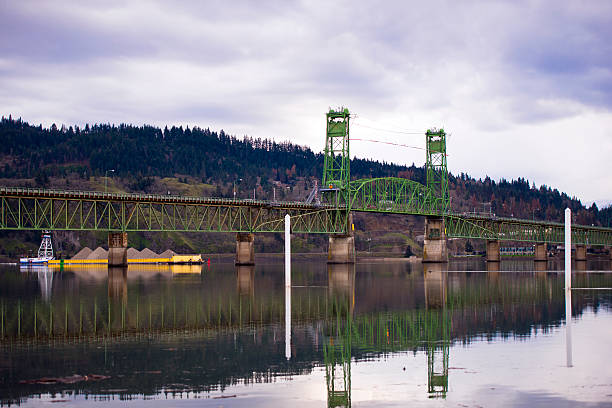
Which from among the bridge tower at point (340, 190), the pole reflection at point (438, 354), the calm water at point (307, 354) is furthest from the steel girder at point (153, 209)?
the pole reflection at point (438, 354)

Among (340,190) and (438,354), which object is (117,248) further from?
(438,354)

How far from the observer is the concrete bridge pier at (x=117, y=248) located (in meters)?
138

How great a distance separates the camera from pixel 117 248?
13938 centimetres

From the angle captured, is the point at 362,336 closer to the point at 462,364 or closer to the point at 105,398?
the point at 462,364

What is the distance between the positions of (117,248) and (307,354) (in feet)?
374

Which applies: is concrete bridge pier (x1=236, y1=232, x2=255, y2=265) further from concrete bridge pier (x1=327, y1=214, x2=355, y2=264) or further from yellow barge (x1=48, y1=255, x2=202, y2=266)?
yellow barge (x1=48, y1=255, x2=202, y2=266)

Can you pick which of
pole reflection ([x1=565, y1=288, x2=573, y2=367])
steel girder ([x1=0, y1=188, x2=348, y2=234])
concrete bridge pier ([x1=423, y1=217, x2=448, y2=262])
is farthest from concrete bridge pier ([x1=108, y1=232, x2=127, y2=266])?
pole reflection ([x1=565, y1=288, x2=573, y2=367])

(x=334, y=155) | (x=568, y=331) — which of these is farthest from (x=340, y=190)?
(x=568, y=331)

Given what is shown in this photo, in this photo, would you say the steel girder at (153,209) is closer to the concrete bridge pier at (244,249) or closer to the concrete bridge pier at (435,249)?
the concrete bridge pier at (244,249)

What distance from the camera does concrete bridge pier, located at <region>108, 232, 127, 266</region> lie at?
13825 centimetres

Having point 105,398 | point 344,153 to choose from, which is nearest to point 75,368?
point 105,398

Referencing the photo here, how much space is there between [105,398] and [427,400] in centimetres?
1005

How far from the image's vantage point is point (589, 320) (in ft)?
142

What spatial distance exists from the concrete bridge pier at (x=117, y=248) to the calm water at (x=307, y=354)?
8292cm
